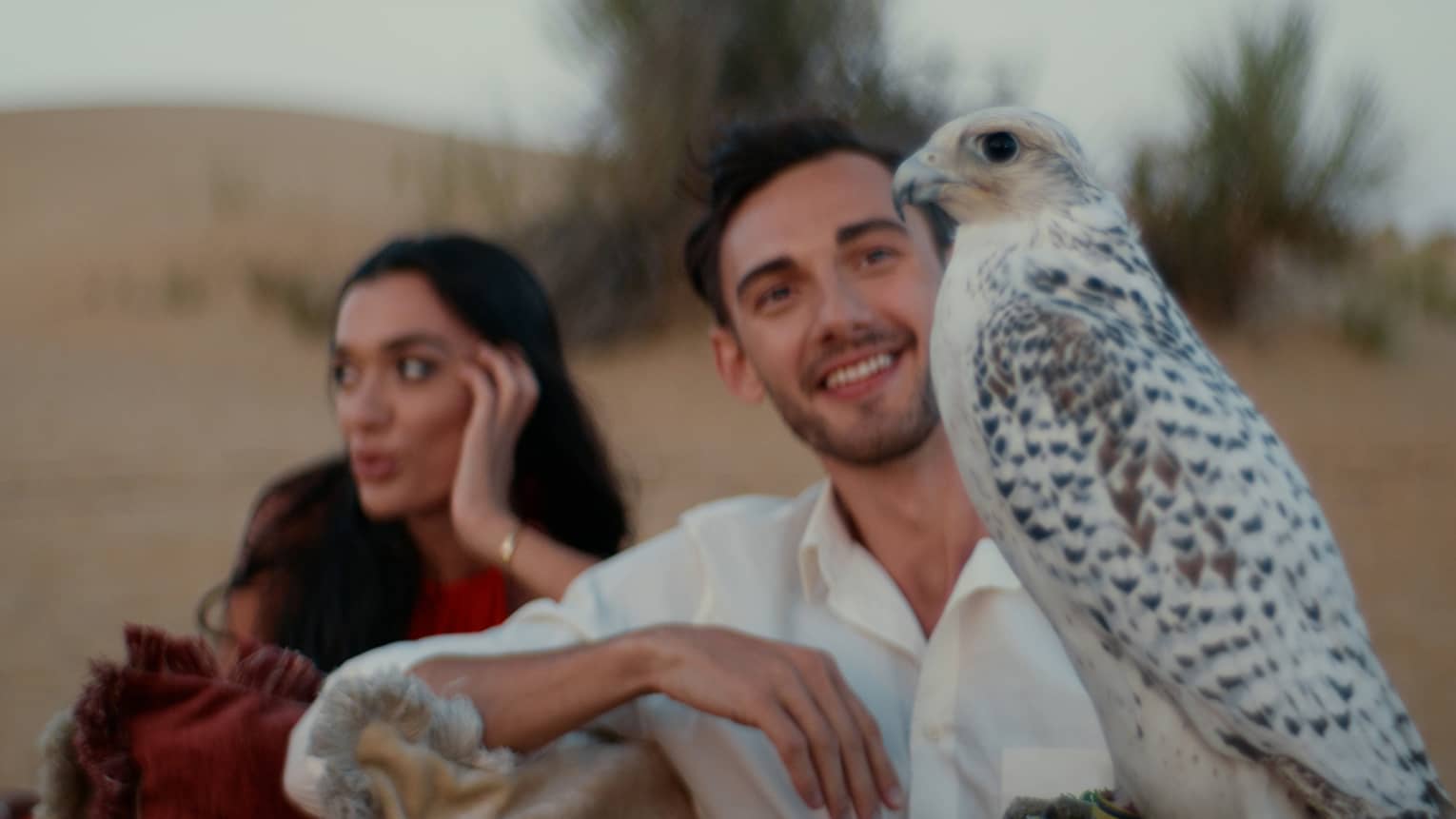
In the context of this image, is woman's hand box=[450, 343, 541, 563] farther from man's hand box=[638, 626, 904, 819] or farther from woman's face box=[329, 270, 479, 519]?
man's hand box=[638, 626, 904, 819]

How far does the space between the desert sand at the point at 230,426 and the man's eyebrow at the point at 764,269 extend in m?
A: 1.15

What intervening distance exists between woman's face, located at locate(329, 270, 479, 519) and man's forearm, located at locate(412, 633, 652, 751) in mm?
1150

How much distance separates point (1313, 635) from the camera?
4.72ft

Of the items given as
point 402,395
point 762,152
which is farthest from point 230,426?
point 762,152

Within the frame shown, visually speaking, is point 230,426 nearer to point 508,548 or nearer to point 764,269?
point 508,548

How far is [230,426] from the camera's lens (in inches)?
477

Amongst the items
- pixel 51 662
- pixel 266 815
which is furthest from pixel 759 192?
pixel 51 662

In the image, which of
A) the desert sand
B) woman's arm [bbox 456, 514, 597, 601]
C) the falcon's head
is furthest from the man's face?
the desert sand

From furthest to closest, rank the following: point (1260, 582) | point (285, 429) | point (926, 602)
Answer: point (285, 429)
point (926, 602)
point (1260, 582)

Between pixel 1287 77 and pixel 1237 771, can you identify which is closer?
pixel 1237 771

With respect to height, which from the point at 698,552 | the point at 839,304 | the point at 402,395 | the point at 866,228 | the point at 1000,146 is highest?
the point at 1000,146

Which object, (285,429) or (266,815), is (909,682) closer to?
(266,815)

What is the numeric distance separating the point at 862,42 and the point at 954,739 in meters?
11.0

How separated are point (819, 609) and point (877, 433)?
299 millimetres
